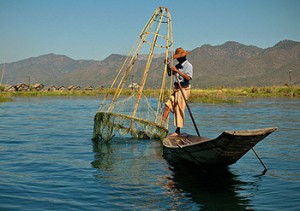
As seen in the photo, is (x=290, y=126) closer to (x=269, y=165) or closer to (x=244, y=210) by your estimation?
(x=269, y=165)

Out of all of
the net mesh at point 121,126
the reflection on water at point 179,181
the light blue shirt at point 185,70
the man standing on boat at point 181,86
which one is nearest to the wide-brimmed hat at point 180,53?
the man standing on boat at point 181,86

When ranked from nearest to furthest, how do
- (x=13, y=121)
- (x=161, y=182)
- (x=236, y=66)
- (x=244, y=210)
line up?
(x=244, y=210), (x=161, y=182), (x=13, y=121), (x=236, y=66)

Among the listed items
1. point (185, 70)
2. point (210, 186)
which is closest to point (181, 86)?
point (185, 70)

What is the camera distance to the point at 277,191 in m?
6.52

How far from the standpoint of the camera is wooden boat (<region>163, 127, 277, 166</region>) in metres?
6.01

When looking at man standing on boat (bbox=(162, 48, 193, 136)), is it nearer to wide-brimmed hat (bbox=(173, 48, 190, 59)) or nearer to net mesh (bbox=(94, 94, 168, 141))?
wide-brimmed hat (bbox=(173, 48, 190, 59))

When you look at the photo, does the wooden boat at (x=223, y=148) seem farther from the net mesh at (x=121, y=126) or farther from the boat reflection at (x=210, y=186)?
the net mesh at (x=121, y=126)

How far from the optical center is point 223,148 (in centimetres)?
629

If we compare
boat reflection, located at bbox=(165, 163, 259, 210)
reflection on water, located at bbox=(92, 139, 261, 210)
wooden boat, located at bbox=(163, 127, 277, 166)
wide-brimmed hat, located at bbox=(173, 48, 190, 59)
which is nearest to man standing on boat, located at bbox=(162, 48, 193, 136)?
wide-brimmed hat, located at bbox=(173, 48, 190, 59)

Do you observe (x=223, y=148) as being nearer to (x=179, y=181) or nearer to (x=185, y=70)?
(x=179, y=181)

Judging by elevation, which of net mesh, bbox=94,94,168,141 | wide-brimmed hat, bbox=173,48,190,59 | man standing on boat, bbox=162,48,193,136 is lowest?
net mesh, bbox=94,94,168,141

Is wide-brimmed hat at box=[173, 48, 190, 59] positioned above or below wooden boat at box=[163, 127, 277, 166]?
above

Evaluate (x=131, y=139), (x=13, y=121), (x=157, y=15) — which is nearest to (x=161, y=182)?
(x=131, y=139)

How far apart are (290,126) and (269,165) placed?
24.0 feet
